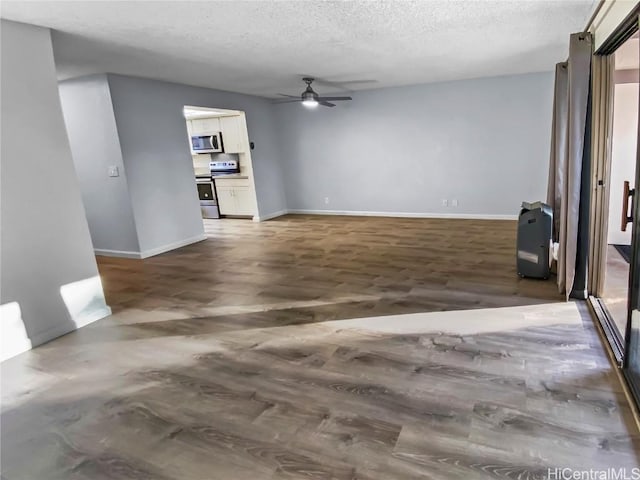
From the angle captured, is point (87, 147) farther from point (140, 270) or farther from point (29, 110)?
point (29, 110)

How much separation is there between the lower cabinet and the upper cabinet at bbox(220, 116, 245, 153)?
78 cm

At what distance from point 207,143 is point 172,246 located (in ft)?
9.08

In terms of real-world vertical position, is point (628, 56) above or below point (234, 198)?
above

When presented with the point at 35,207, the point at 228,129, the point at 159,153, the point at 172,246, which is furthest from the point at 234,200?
the point at 35,207

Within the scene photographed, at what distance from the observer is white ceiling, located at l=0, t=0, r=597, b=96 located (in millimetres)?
2852

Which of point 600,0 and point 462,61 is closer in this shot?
point 600,0

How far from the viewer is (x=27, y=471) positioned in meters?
1.84

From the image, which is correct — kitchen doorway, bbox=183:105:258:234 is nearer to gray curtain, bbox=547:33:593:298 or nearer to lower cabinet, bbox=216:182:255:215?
lower cabinet, bbox=216:182:255:215

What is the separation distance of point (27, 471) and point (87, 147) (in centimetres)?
454

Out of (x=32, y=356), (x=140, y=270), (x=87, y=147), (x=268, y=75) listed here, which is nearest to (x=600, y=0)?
(x=268, y=75)

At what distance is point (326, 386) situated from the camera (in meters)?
2.32

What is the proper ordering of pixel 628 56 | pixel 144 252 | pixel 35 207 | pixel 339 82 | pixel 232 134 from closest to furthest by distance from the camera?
pixel 35 207 → pixel 628 56 → pixel 144 252 → pixel 339 82 → pixel 232 134

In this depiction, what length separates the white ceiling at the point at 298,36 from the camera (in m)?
2.85

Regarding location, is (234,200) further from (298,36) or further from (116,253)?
(298,36)
